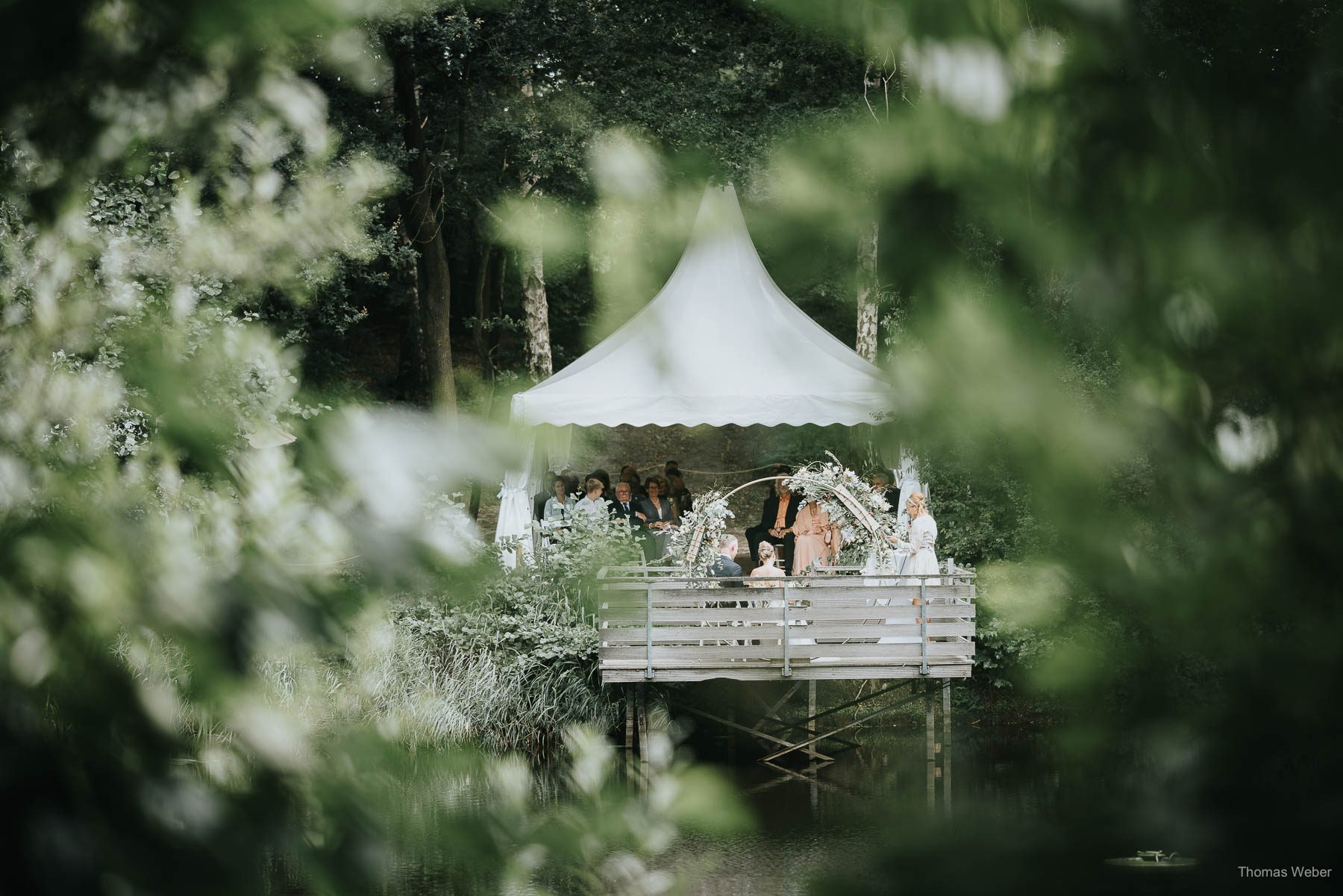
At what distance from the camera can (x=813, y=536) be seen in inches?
477

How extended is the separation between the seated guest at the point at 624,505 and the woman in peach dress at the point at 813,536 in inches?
68.8

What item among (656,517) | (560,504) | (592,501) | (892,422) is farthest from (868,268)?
(560,504)

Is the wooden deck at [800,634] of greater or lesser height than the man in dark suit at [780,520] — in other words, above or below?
below

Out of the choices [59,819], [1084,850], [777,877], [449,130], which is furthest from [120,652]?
[449,130]

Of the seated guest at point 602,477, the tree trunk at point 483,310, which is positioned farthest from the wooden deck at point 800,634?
the tree trunk at point 483,310

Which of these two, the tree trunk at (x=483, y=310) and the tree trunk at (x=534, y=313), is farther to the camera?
the tree trunk at (x=483, y=310)

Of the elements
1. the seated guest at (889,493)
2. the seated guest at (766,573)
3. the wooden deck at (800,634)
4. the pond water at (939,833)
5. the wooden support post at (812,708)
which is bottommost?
the wooden support post at (812,708)

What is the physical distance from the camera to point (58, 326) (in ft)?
3.28

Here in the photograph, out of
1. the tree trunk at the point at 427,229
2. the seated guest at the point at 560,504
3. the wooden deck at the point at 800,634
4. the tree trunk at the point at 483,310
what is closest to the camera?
the wooden deck at the point at 800,634

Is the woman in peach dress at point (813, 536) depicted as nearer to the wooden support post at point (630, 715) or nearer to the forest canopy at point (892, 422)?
the wooden support post at point (630, 715)

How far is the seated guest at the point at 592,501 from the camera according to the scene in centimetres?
1199

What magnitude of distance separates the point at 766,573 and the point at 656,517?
282 centimetres

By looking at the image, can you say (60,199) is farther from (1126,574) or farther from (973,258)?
(1126,574)

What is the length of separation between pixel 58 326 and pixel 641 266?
484 millimetres
